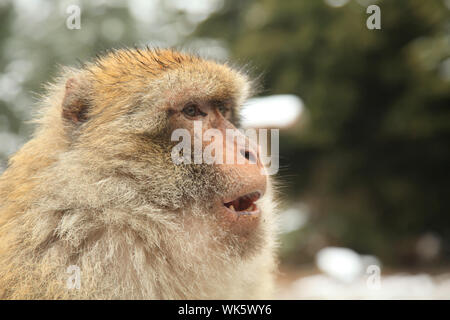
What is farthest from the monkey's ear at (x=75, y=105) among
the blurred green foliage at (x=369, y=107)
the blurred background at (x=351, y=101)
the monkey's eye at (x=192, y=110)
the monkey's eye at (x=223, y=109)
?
the blurred green foliage at (x=369, y=107)

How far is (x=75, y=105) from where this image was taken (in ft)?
8.63

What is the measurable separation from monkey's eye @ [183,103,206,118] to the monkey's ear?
570 mm

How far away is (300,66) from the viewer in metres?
8.74

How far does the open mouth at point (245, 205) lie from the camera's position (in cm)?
246

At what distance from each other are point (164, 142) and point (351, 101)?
668cm

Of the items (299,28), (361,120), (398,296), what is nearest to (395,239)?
(361,120)

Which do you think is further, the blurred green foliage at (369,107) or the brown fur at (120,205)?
the blurred green foliage at (369,107)

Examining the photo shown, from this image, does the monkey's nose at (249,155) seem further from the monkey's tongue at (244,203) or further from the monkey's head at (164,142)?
the monkey's tongue at (244,203)

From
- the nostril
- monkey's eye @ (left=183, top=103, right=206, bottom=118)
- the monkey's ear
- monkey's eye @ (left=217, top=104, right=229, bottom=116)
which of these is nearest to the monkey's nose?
the nostril

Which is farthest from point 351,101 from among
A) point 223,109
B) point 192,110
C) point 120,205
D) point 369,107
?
point 120,205

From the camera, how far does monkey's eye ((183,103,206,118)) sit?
260cm

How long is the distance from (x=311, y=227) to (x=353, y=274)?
2.40m

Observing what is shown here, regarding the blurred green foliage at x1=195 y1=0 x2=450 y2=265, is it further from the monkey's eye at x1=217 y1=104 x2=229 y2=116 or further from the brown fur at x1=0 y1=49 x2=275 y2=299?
the brown fur at x1=0 y1=49 x2=275 y2=299

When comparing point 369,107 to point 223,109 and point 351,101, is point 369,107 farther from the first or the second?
point 223,109
